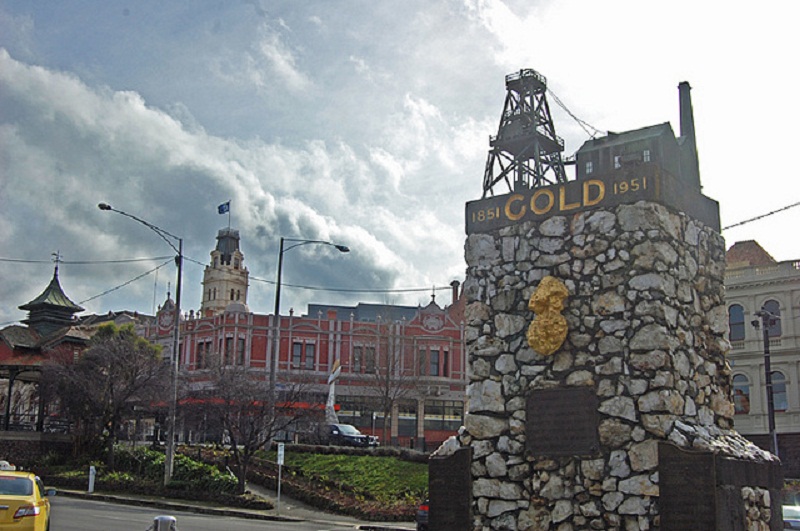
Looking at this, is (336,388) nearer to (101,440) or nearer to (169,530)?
(101,440)

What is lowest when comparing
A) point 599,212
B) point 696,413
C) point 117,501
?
point 117,501

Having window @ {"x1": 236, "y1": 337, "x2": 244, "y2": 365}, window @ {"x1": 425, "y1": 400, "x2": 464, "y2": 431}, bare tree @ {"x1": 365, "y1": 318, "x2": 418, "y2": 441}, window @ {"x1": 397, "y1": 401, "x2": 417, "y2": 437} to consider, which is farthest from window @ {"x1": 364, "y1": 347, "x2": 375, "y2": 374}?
window @ {"x1": 236, "y1": 337, "x2": 244, "y2": 365}

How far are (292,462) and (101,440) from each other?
9324 millimetres

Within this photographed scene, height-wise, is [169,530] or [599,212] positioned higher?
[599,212]

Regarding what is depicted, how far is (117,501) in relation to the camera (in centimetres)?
2959

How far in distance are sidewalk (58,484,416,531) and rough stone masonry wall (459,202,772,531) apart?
16888mm

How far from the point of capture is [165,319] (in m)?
73.7

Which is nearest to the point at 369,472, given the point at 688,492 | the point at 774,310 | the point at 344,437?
the point at 344,437

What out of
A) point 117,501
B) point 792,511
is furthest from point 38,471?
point 792,511

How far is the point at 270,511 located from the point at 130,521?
6.65 meters

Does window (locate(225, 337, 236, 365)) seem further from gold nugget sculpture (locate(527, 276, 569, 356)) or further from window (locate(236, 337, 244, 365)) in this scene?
gold nugget sculpture (locate(527, 276, 569, 356))

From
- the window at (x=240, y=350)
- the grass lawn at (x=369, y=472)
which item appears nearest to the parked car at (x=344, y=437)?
the grass lawn at (x=369, y=472)

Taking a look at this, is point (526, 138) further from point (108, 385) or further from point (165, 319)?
point (165, 319)

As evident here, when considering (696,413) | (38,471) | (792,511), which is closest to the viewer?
(696,413)
